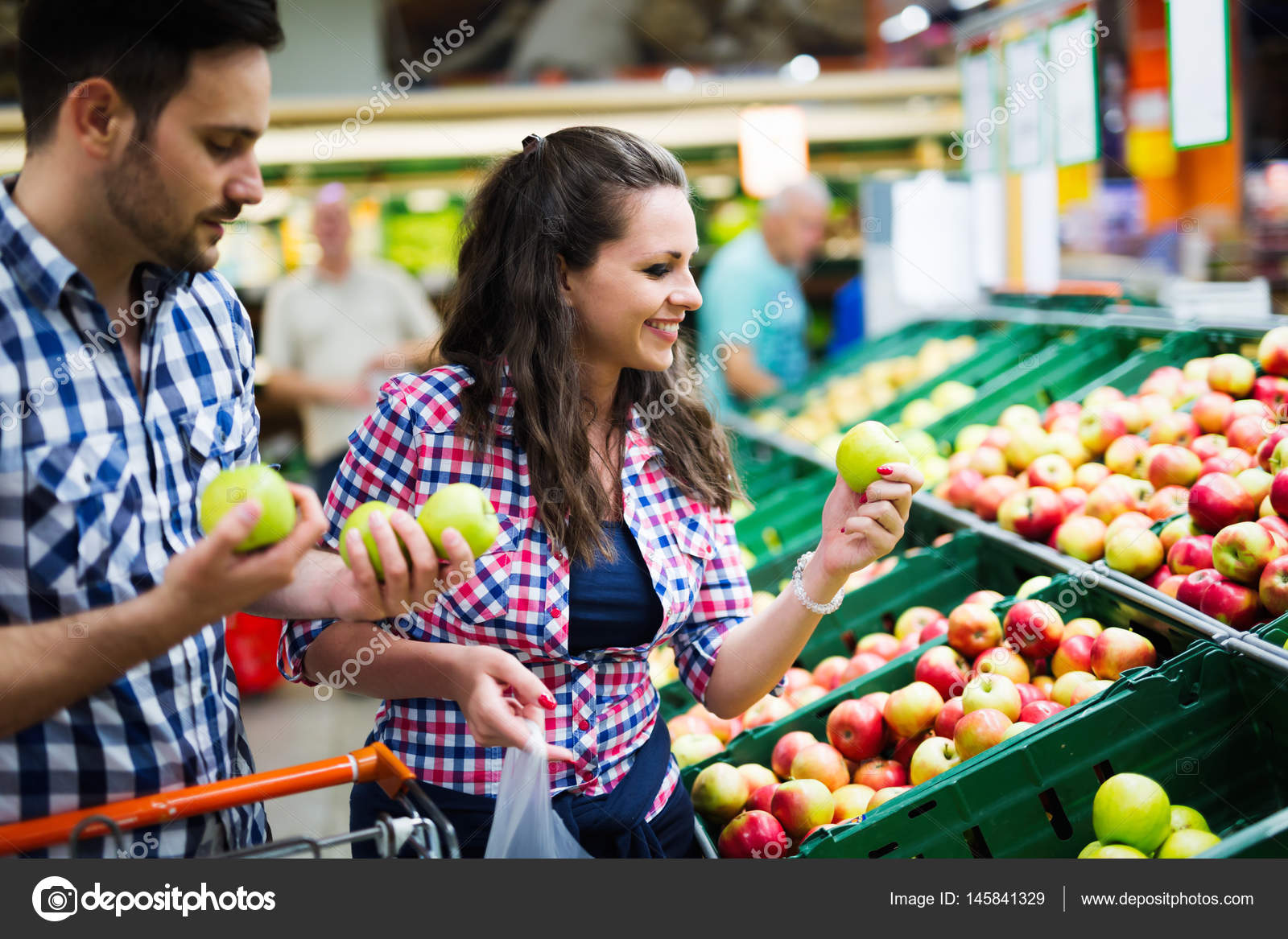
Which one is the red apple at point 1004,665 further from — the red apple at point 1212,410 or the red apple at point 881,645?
the red apple at point 1212,410

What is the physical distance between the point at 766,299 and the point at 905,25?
13.5 feet

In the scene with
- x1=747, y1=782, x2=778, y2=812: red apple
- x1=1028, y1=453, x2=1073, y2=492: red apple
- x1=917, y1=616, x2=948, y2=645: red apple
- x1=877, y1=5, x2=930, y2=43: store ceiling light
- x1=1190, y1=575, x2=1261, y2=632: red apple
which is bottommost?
x1=747, y1=782, x2=778, y2=812: red apple

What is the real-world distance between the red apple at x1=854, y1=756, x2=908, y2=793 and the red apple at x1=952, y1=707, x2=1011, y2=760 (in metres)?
0.19

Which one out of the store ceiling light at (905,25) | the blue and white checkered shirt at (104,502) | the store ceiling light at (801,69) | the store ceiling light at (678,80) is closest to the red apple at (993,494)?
the blue and white checkered shirt at (104,502)

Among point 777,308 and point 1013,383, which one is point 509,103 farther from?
point 1013,383

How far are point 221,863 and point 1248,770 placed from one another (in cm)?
152

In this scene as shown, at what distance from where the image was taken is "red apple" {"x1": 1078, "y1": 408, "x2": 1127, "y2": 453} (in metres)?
2.82

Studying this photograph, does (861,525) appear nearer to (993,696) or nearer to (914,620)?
(993,696)

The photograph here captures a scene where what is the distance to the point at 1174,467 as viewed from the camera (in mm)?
2473

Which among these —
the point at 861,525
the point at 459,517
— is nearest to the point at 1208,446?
the point at 861,525

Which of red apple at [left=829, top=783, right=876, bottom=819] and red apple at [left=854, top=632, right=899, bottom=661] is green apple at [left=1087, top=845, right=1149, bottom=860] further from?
red apple at [left=854, top=632, right=899, bottom=661]

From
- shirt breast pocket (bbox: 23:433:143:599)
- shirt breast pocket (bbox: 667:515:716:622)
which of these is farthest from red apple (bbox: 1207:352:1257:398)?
shirt breast pocket (bbox: 23:433:143:599)

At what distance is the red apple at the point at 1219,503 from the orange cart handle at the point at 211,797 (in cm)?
162

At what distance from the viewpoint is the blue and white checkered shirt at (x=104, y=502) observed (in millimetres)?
1216
